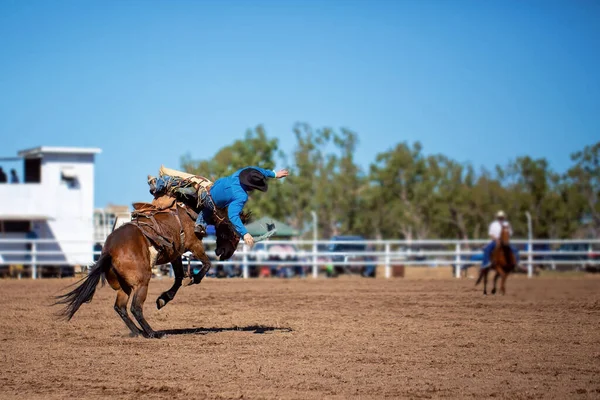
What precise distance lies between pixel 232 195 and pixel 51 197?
2385cm

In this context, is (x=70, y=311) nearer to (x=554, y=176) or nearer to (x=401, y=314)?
(x=401, y=314)

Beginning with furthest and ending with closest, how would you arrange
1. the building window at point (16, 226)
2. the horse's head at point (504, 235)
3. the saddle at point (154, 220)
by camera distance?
the building window at point (16, 226), the horse's head at point (504, 235), the saddle at point (154, 220)

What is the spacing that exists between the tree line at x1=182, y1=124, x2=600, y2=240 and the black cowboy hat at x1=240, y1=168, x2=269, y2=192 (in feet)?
147

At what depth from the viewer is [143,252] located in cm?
928

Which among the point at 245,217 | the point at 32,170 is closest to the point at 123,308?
the point at 245,217

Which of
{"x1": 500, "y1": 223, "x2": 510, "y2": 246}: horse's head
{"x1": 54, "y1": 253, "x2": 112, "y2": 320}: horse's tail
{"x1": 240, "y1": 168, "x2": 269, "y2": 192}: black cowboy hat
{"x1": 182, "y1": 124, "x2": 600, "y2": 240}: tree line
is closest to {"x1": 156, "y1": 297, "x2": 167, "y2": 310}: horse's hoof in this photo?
{"x1": 54, "y1": 253, "x2": 112, "y2": 320}: horse's tail

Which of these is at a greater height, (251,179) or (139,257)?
(251,179)

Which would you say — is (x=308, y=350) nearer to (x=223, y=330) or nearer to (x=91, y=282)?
(x=223, y=330)

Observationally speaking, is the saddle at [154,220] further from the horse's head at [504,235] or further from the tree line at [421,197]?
the tree line at [421,197]

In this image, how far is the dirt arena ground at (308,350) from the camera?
6484mm

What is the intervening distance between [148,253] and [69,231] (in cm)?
2352

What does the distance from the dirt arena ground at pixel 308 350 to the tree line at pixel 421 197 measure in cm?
4246

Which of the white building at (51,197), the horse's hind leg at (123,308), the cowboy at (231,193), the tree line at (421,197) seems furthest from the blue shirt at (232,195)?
the tree line at (421,197)

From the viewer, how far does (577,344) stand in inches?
351
